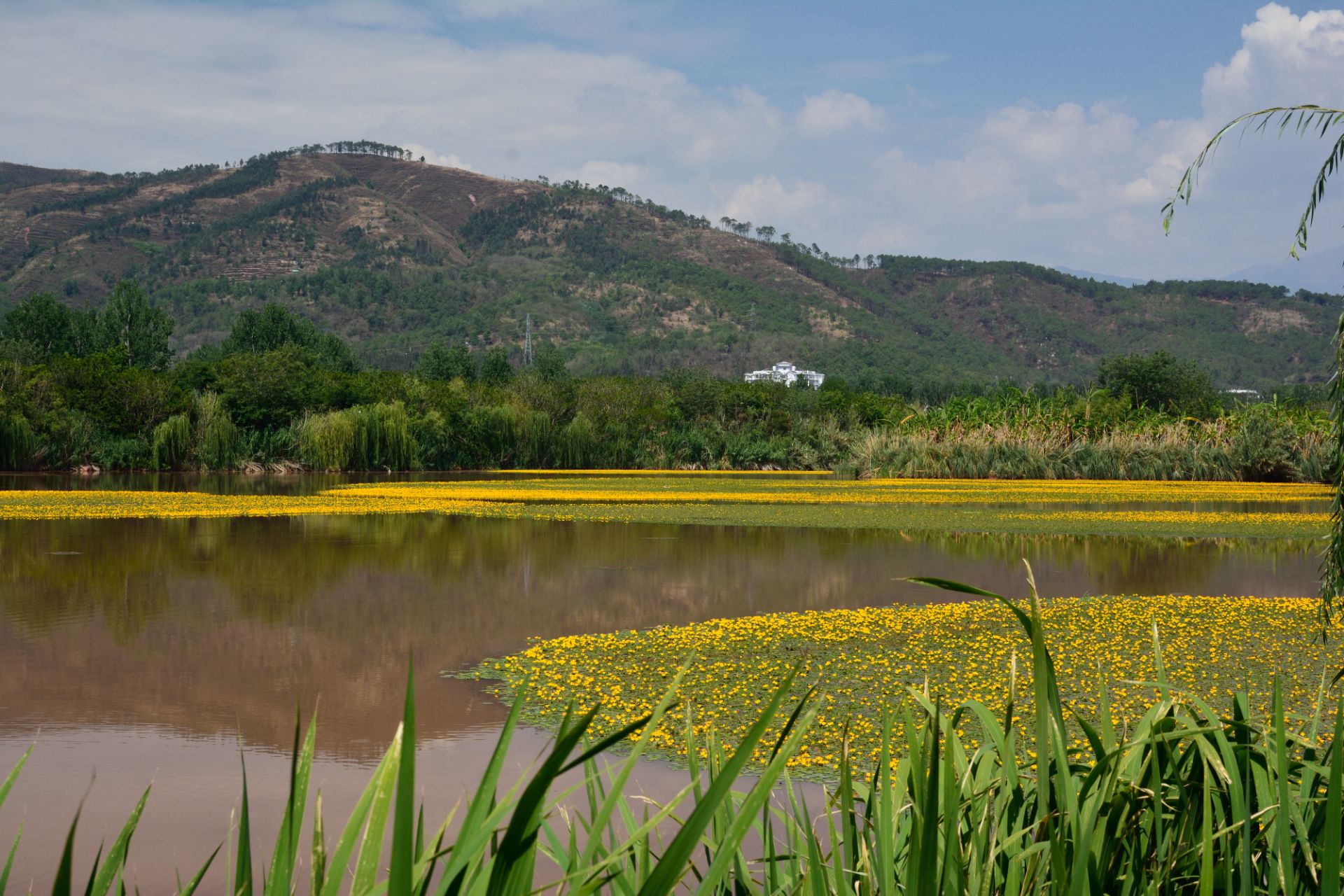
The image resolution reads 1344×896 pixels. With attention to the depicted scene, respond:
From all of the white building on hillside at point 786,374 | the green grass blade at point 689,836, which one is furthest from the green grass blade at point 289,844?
the white building on hillside at point 786,374

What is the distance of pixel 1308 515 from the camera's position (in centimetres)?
Result: 2319

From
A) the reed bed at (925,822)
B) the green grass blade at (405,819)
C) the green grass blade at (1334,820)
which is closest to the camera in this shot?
the green grass blade at (405,819)

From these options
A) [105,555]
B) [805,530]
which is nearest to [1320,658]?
[805,530]

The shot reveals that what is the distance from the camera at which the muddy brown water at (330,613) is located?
575cm

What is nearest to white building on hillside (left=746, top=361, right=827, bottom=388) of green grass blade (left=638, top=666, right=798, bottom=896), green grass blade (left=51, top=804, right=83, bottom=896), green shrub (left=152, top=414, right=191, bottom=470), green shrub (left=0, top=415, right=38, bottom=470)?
green shrub (left=152, top=414, right=191, bottom=470)

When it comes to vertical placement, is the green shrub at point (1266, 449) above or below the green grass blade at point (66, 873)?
below

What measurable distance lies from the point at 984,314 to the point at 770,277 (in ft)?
97.6

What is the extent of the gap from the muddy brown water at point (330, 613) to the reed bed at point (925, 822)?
27 cm

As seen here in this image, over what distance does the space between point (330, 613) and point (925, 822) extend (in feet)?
32.8

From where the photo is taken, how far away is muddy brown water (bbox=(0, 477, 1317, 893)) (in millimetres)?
5746

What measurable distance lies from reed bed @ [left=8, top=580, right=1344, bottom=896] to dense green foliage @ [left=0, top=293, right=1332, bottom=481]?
36544 mm

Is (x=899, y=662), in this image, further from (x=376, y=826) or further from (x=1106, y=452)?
(x=1106, y=452)

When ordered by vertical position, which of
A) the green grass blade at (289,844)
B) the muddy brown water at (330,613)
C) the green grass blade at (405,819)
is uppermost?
the green grass blade at (405,819)

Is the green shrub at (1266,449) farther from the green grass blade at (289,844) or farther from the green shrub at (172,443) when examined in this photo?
the green grass blade at (289,844)
